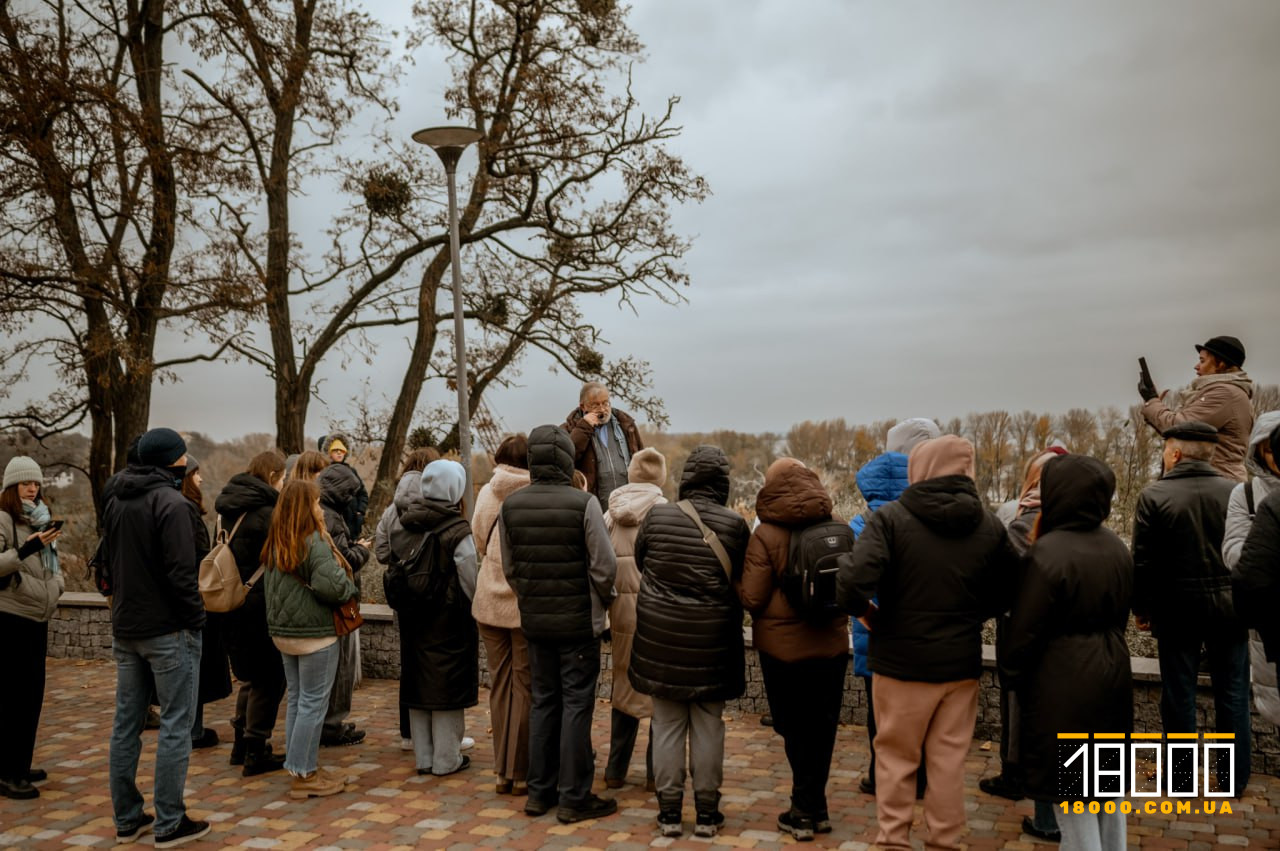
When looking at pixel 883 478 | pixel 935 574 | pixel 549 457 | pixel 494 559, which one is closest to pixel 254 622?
pixel 494 559

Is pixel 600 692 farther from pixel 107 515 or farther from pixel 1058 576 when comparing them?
pixel 1058 576

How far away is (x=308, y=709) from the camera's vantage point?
595cm

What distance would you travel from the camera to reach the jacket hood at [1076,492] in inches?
163

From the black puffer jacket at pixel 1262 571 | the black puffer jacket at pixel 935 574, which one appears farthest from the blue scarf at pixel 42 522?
the black puffer jacket at pixel 1262 571

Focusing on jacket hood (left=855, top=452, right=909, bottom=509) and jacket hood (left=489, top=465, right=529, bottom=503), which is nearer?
jacket hood (left=855, top=452, right=909, bottom=509)

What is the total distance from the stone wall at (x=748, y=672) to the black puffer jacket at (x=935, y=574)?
2.57 meters

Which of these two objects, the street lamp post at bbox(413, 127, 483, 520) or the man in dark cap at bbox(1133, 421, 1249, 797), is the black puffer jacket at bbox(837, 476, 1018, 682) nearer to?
the man in dark cap at bbox(1133, 421, 1249, 797)

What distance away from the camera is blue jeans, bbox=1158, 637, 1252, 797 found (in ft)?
17.6

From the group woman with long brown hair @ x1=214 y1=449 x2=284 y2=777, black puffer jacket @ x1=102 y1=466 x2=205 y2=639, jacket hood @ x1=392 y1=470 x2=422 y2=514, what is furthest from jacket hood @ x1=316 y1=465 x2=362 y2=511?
black puffer jacket @ x1=102 y1=466 x2=205 y2=639

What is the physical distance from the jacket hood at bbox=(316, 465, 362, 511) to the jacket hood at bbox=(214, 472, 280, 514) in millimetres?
420

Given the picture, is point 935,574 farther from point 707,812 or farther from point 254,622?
point 254,622

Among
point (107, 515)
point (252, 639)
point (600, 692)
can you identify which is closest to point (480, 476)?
point (600, 692)

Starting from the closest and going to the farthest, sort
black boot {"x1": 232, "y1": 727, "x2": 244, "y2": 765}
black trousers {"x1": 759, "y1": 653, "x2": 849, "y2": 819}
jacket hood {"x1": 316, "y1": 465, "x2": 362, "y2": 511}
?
black trousers {"x1": 759, "y1": 653, "x2": 849, "y2": 819} → black boot {"x1": 232, "y1": 727, "x2": 244, "y2": 765} → jacket hood {"x1": 316, "y1": 465, "x2": 362, "y2": 511}

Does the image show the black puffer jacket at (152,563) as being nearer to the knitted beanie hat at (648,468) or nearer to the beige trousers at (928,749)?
the knitted beanie hat at (648,468)
